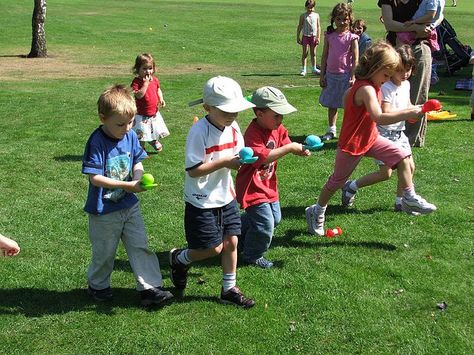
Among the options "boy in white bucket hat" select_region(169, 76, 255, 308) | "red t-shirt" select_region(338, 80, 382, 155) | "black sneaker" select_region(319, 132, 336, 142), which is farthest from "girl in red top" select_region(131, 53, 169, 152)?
"boy in white bucket hat" select_region(169, 76, 255, 308)

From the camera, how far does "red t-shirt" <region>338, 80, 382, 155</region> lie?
621 cm

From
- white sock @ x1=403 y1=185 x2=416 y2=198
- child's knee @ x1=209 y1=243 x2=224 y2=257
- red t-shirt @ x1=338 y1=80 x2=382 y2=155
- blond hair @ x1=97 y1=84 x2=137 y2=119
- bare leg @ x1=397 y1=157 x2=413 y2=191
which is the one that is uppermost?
blond hair @ x1=97 y1=84 x2=137 y2=119

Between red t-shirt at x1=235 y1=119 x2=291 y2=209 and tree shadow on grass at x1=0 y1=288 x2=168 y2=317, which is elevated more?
red t-shirt at x1=235 y1=119 x2=291 y2=209

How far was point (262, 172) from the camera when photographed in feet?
18.5

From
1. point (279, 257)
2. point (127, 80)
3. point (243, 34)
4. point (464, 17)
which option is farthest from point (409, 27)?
point (464, 17)

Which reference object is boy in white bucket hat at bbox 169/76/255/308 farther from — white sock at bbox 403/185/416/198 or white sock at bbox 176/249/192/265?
white sock at bbox 403/185/416/198

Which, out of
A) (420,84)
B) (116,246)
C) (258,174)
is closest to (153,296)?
(116,246)

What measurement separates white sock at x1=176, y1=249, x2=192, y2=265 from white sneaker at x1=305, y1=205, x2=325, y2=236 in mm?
1742

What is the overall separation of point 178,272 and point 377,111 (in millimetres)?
2209

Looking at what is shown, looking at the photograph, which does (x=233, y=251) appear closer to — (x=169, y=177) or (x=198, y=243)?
(x=198, y=243)

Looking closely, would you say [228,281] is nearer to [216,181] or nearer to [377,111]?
[216,181]

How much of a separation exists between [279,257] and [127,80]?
447 inches

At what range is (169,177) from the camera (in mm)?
8719

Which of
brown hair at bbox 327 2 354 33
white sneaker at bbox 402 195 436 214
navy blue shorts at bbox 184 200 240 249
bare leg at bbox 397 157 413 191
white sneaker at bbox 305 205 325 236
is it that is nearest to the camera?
navy blue shorts at bbox 184 200 240 249
